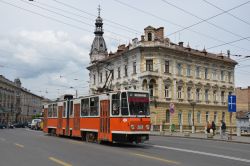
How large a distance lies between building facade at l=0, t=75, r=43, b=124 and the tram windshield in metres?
88.6

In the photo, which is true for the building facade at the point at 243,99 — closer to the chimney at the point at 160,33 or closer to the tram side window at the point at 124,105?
the chimney at the point at 160,33

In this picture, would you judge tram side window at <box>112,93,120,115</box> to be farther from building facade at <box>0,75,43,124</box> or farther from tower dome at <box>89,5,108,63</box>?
building facade at <box>0,75,43,124</box>

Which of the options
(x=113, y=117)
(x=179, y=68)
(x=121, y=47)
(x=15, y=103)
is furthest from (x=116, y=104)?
(x=15, y=103)

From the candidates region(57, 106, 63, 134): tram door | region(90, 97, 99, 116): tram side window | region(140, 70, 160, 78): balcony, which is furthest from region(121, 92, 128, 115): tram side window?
region(140, 70, 160, 78): balcony

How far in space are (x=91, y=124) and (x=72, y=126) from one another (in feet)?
12.9

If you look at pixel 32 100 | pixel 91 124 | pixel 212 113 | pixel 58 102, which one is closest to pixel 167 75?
pixel 212 113

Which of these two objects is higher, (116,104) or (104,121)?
(116,104)

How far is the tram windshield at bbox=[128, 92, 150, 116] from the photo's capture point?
1953cm

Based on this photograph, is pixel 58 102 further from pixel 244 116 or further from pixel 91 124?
pixel 244 116

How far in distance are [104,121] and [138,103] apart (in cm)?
242

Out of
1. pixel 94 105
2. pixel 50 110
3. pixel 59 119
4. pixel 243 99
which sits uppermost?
pixel 243 99

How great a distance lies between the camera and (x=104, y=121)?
20.7 m

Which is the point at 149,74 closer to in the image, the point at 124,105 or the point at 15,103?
the point at 124,105

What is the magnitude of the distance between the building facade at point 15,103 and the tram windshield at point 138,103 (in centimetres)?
8863
